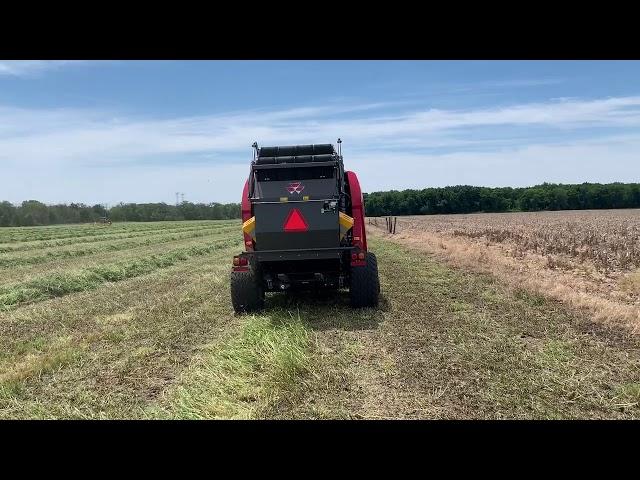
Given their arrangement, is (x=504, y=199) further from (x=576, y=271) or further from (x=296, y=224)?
(x=296, y=224)

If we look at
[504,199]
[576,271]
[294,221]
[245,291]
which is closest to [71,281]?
[245,291]

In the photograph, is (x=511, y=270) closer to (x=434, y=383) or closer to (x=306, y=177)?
(x=306, y=177)

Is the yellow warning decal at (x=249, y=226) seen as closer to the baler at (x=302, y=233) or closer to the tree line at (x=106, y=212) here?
the baler at (x=302, y=233)

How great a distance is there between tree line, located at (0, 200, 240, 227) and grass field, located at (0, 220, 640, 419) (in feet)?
235

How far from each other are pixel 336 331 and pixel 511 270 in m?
6.53

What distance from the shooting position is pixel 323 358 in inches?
219

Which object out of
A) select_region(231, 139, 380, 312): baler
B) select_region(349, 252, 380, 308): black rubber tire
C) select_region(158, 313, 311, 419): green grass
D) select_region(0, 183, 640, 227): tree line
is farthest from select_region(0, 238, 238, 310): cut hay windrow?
select_region(0, 183, 640, 227): tree line

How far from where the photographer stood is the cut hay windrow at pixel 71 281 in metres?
10.8

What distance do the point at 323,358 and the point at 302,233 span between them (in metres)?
2.61

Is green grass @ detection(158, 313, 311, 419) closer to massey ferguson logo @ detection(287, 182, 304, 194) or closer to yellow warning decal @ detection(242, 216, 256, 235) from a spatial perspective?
yellow warning decal @ detection(242, 216, 256, 235)

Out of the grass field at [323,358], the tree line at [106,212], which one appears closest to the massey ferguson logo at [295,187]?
the grass field at [323,358]

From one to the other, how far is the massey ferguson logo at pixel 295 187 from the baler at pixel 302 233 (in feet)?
0.05
